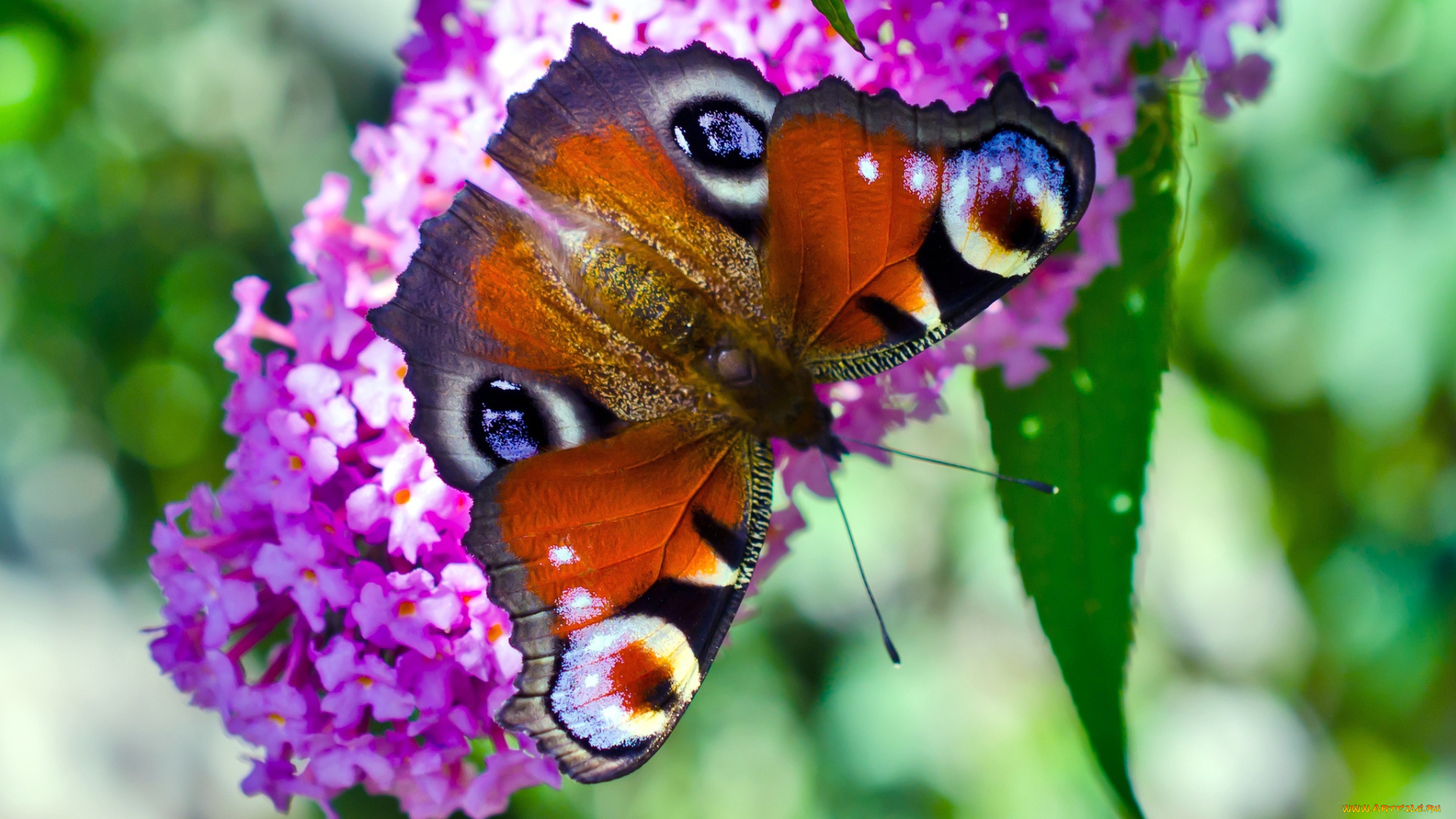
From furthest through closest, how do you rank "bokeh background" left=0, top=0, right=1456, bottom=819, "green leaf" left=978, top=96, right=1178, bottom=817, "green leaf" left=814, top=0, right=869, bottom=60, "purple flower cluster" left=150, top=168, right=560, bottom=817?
1. "bokeh background" left=0, top=0, right=1456, bottom=819
2. "green leaf" left=978, top=96, right=1178, bottom=817
3. "purple flower cluster" left=150, top=168, right=560, bottom=817
4. "green leaf" left=814, top=0, right=869, bottom=60

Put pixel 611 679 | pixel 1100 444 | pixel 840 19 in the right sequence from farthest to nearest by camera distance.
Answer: pixel 1100 444
pixel 611 679
pixel 840 19

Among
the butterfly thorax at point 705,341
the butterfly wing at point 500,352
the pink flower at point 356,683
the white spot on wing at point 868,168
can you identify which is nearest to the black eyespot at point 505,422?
the butterfly wing at point 500,352

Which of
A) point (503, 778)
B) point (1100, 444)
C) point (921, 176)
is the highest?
point (921, 176)

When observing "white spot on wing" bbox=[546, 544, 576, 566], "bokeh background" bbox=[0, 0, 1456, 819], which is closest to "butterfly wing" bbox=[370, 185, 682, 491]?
"white spot on wing" bbox=[546, 544, 576, 566]

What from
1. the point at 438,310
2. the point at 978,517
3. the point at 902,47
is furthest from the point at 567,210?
the point at 978,517

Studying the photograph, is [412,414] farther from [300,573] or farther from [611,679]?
[611,679]

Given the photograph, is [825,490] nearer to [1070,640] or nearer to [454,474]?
[1070,640]

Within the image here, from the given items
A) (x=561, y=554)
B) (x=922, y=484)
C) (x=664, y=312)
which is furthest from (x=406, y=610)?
(x=922, y=484)

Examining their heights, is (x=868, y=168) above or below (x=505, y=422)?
above

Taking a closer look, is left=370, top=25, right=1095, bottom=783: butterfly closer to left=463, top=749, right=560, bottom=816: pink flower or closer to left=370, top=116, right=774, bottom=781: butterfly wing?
left=370, top=116, right=774, bottom=781: butterfly wing
